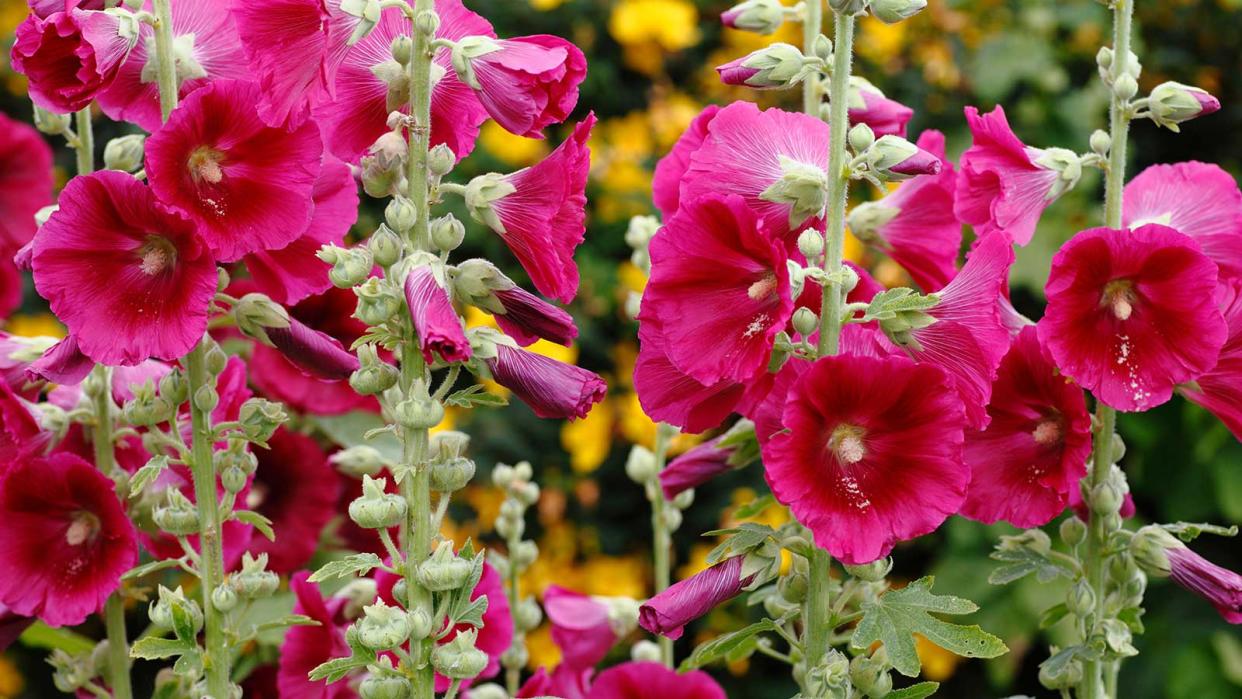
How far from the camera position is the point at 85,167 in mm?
1245

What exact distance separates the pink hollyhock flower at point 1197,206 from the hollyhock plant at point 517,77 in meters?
0.51

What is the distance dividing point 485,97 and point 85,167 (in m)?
0.46

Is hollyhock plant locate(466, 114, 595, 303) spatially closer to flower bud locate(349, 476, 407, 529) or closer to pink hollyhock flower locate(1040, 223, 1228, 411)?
flower bud locate(349, 476, 407, 529)

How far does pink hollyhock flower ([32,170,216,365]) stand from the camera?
100 cm

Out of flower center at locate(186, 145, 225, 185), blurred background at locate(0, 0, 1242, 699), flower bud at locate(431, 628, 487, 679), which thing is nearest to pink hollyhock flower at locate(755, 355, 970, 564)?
flower bud at locate(431, 628, 487, 679)

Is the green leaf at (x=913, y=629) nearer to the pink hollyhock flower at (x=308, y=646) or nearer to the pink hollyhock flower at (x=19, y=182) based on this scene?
the pink hollyhock flower at (x=308, y=646)

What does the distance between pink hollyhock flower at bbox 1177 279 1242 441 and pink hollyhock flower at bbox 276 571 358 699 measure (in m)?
0.72

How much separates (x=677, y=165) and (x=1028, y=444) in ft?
1.17

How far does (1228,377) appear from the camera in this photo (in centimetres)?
111

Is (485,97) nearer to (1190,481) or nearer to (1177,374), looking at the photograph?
(1177,374)

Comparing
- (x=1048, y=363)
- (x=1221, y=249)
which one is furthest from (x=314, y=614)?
(x=1221, y=249)

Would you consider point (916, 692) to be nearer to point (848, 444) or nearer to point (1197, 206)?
point (848, 444)

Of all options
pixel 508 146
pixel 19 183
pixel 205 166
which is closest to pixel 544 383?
pixel 205 166

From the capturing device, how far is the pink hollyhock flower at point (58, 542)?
1148 millimetres
